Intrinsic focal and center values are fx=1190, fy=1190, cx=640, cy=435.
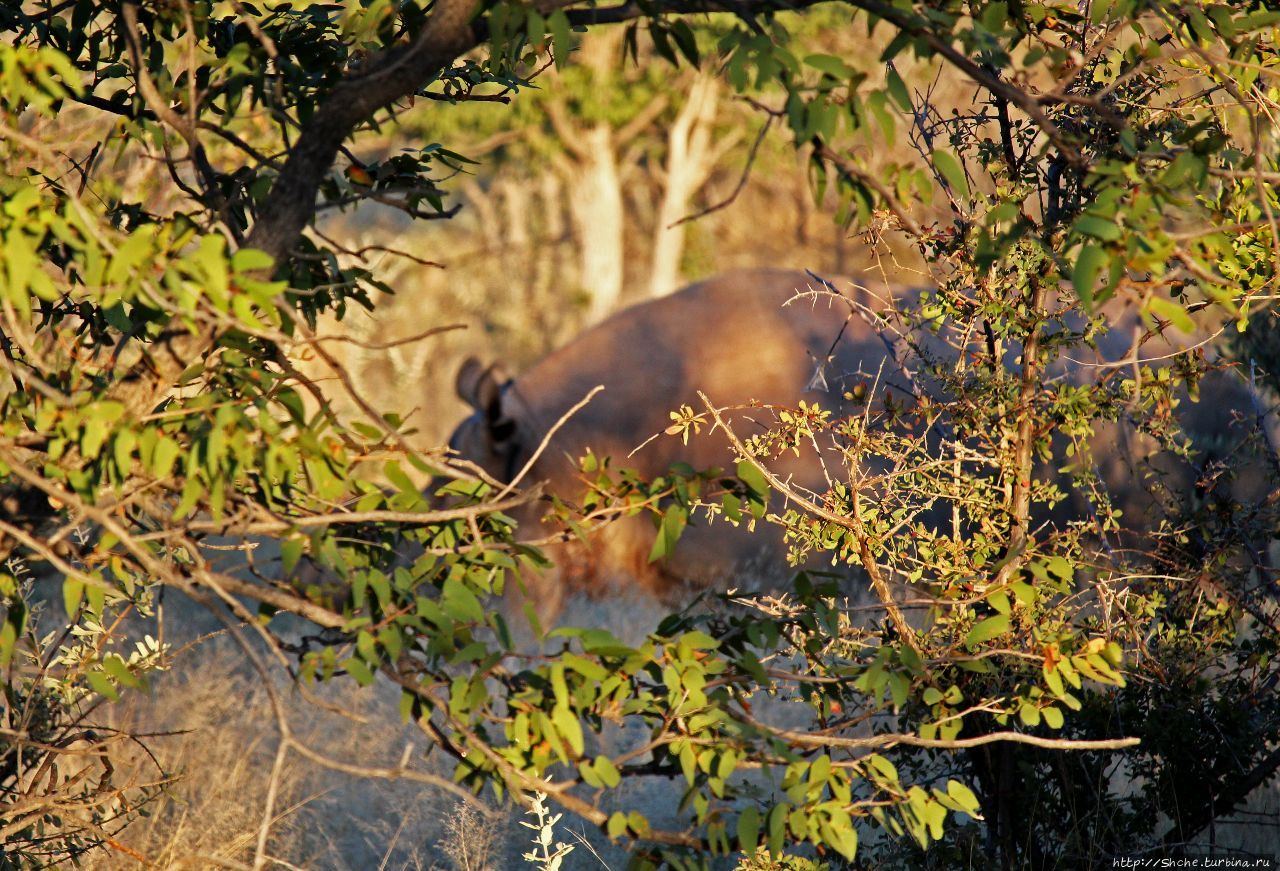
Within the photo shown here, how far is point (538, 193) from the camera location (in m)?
22.8

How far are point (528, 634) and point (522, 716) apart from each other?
14.2 ft

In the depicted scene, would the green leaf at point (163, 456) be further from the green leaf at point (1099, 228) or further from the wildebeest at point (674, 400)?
the wildebeest at point (674, 400)

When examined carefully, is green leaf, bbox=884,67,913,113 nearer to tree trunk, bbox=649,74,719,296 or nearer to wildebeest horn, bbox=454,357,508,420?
wildebeest horn, bbox=454,357,508,420

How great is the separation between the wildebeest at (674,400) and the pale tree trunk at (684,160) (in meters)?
11.3

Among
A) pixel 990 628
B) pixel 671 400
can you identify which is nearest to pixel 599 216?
pixel 671 400

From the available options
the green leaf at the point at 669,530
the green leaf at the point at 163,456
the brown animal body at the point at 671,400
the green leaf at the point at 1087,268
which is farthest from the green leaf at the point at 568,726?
the brown animal body at the point at 671,400

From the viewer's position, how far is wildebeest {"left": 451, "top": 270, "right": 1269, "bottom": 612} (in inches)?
259

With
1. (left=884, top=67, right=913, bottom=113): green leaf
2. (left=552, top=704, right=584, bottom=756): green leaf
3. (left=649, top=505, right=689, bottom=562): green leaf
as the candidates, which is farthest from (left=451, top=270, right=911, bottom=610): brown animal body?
(left=884, top=67, right=913, bottom=113): green leaf

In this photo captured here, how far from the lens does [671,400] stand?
6.93 meters

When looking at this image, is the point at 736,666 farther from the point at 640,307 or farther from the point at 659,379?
the point at 640,307

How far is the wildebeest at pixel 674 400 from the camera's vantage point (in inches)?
259

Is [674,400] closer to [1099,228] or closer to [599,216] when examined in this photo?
[1099,228]

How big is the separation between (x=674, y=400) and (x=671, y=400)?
0.06ft

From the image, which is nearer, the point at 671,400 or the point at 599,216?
the point at 671,400
